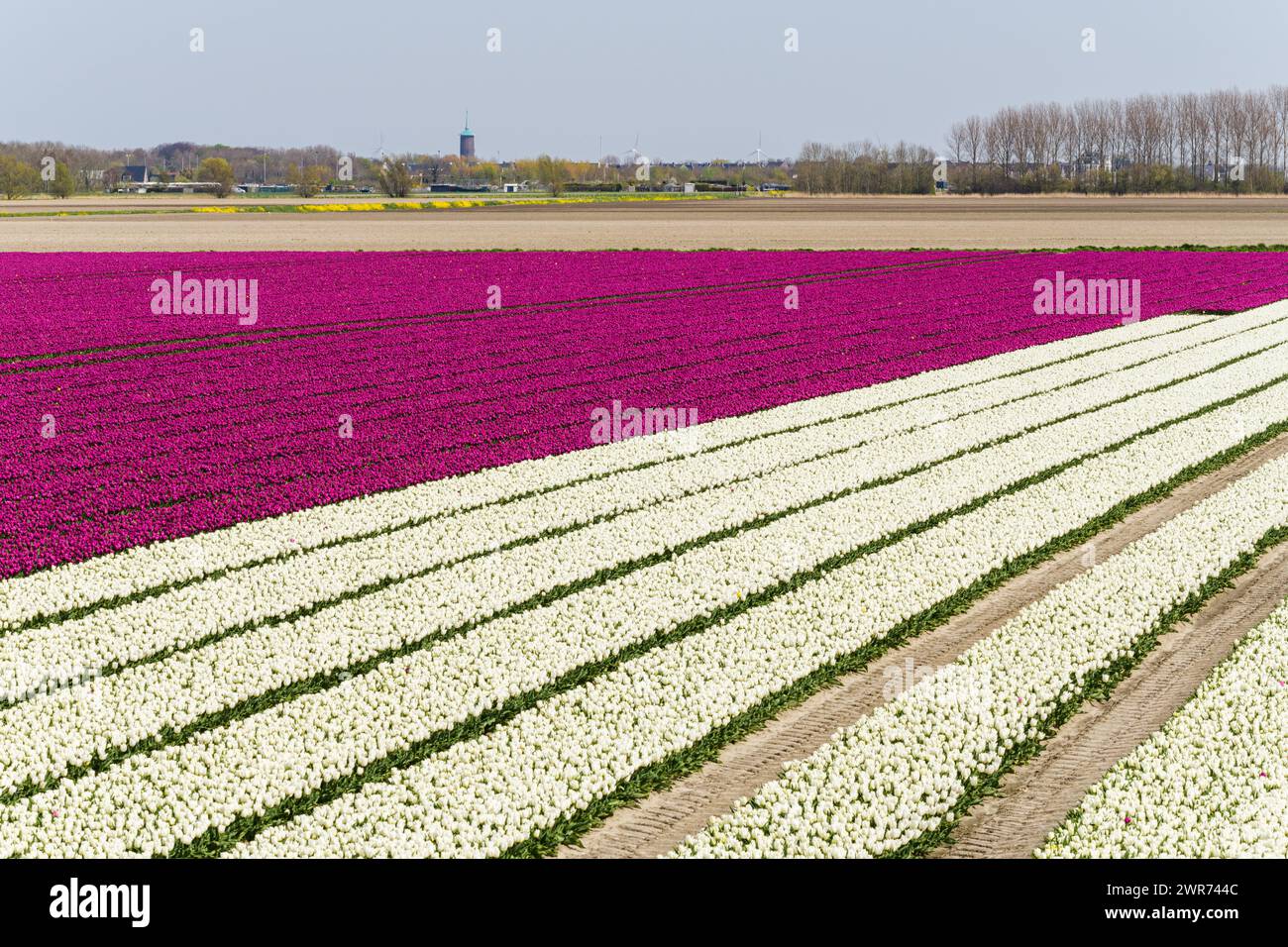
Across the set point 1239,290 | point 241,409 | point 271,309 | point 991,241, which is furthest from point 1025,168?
point 241,409

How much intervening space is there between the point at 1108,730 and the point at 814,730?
1.91 m

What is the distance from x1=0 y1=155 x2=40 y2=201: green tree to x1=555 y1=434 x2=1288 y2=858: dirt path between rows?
182 m

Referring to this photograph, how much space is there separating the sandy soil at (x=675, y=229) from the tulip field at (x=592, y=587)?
42.7 meters

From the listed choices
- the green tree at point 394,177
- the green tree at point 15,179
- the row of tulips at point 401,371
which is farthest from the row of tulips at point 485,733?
the green tree at point 15,179

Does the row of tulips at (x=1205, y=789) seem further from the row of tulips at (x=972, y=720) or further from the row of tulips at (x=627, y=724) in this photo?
the row of tulips at (x=627, y=724)

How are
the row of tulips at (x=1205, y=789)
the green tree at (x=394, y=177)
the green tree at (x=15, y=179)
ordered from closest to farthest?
the row of tulips at (x=1205, y=789) < the green tree at (x=15, y=179) < the green tree at (x=394, y=177)

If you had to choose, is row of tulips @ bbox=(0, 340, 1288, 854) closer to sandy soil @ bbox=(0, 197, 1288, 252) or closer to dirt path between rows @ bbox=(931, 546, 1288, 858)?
dirt path between rows @ bbox=(931, 546, 1288, 858)

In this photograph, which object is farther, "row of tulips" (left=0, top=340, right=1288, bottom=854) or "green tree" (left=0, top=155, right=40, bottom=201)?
"green tree" (left=0, top=155, right=40, bottom=201)

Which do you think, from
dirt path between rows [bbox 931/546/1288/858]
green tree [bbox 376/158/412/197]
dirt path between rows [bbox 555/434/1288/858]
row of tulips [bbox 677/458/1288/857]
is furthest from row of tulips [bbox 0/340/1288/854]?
green tree [bbox 376/158/412/197]

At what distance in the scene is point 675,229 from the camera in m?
84.4

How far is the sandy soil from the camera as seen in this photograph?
67125 millimetres

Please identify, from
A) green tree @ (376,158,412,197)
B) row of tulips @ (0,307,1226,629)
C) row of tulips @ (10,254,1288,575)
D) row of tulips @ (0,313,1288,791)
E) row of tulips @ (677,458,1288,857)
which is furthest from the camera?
green tree @ (376,158,412,197)

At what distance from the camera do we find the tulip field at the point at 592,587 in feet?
25.2
